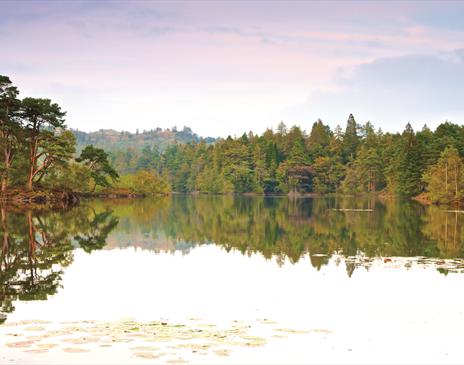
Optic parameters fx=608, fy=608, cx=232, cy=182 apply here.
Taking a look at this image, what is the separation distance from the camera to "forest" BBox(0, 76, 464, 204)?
65.4m

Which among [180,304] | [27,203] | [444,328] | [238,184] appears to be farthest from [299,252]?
[238,184]

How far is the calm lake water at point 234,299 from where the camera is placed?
11.2 m

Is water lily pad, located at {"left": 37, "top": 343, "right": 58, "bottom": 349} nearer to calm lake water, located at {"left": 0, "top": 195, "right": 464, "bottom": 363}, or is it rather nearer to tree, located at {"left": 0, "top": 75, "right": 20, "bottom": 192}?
calm lake water, located at {"left": 0, "top": 195, "right": 464, "bottom": 363}

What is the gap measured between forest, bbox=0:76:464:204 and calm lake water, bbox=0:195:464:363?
1417 inches

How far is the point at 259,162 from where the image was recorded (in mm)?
145250

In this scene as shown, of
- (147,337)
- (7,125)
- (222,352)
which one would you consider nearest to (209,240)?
(147,337)

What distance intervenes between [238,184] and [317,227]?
108 metres

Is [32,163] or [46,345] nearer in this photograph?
[46,345]

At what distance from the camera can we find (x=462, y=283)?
18.6 m

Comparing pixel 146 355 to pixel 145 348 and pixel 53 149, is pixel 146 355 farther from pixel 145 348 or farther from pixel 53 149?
pixel 53 149

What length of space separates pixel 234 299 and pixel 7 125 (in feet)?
167

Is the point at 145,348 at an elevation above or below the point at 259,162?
below

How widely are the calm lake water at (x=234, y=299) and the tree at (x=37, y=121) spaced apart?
1329 inches

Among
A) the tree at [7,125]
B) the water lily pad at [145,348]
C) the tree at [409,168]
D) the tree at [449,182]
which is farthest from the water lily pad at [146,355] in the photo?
the tree at [409,168]
